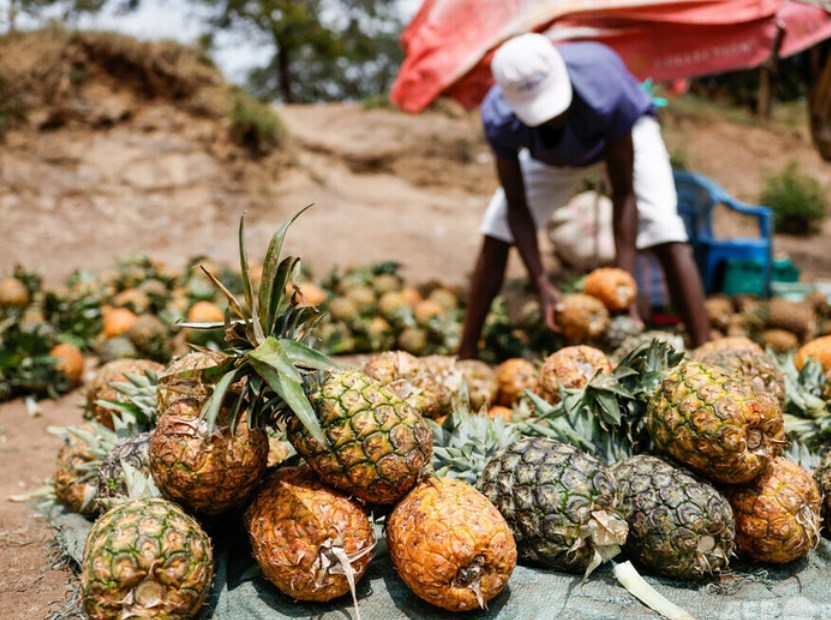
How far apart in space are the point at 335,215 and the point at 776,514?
416 inches

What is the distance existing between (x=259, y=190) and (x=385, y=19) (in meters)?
15.5

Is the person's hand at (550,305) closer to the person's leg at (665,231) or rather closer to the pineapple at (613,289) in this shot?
the pineapple at (613,289)

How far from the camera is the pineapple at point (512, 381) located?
14.0ft

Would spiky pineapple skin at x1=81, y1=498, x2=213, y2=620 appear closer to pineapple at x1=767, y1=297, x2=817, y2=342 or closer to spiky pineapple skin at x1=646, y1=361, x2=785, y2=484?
spiky pineapple skin at x1=646, y1=361, x2=785, y2=484

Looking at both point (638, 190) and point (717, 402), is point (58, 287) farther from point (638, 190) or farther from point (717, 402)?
point (717, 402)

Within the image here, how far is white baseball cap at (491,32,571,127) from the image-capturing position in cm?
445

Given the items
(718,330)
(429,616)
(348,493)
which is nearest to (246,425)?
(348,493)

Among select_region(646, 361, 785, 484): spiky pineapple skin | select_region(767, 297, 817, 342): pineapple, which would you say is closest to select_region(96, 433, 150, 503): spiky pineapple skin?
select_region(646, 361, 785, 484): spiky pineapple skin

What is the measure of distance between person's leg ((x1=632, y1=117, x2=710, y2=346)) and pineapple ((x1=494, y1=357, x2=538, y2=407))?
60.6 inches

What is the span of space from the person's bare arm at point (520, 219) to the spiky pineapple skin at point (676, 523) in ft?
8.01

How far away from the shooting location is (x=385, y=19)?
1013 inches

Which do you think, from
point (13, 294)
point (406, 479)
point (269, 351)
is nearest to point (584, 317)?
point (406, 479)

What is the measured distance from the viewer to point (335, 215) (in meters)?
12.5

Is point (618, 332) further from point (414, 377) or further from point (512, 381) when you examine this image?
point (414, 377)
